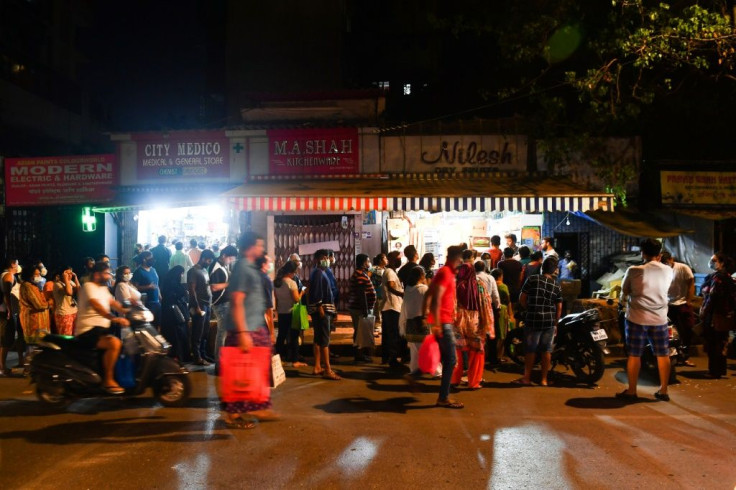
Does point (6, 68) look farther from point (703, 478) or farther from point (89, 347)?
point (703, 478)

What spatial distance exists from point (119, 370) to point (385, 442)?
3398 mm

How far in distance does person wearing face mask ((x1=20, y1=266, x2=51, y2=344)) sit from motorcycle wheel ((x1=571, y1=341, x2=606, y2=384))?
8.16m

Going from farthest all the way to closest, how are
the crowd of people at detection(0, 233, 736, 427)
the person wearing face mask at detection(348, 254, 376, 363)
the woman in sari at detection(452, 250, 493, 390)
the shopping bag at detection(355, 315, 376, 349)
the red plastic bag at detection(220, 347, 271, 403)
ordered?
the shopping bag at detection(355, 315, 376, 349) → the person wearing face mask at detection(348, 254, 376, 363) → the woman in sari at detection(452, 250, 493, 390) → the crowd of people at detection(0, 233, 736, 427) → the red plastic bag at detection(220, 347, 271, 403)

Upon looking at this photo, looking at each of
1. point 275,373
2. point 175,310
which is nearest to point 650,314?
point 275,373

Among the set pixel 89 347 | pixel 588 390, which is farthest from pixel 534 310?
pixel 89 347

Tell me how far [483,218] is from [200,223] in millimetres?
7068

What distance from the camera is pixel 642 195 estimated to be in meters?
14.9

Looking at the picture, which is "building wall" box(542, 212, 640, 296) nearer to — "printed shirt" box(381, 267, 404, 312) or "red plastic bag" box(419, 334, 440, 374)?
"printed shirt" box(381, 267, 404, 312)

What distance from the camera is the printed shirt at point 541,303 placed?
8.45m

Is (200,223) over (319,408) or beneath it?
over

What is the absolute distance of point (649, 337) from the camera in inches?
301

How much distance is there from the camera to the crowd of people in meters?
7.21

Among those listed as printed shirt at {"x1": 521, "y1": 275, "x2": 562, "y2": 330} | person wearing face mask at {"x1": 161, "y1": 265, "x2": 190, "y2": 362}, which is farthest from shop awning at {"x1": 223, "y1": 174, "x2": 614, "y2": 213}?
printed shirt at {"x1": 521, "y1": 275, "x2": 562, "y2": 330}

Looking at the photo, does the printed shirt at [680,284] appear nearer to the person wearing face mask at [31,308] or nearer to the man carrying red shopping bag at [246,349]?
the man carrying red shopping bag at [246,349]
